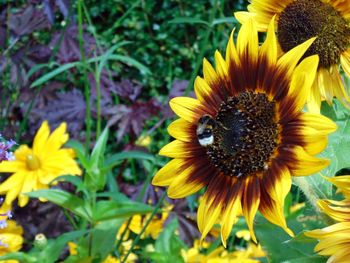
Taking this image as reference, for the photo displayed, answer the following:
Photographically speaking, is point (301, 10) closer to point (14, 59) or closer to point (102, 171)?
point (102, 171)

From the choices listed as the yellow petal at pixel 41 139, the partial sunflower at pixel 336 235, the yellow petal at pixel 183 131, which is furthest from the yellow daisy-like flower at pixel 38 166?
the partial sunflower at pixel 336 235

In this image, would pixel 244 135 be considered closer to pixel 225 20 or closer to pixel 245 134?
pixel 245 134

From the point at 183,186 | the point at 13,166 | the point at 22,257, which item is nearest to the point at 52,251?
the point at 22,257

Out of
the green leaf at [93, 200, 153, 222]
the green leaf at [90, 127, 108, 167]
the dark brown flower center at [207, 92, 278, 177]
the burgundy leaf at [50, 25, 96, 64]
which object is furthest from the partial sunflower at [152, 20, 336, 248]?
the burgundy leaf at [50, 25, 96, 64]

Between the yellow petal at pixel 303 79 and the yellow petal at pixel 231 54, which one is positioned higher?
the yellow petal at pixel 231 54

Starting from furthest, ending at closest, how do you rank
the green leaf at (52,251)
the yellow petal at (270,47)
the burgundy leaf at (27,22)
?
1. the burgundy leaf at (27,22)
2. the green leaf at (52,251)
3. the yellow petal at (270,47)

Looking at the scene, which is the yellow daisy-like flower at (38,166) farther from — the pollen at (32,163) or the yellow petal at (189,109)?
the yellow petal at (189,109)

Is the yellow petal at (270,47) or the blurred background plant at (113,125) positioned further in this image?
the blurred background plant at (113,125)
